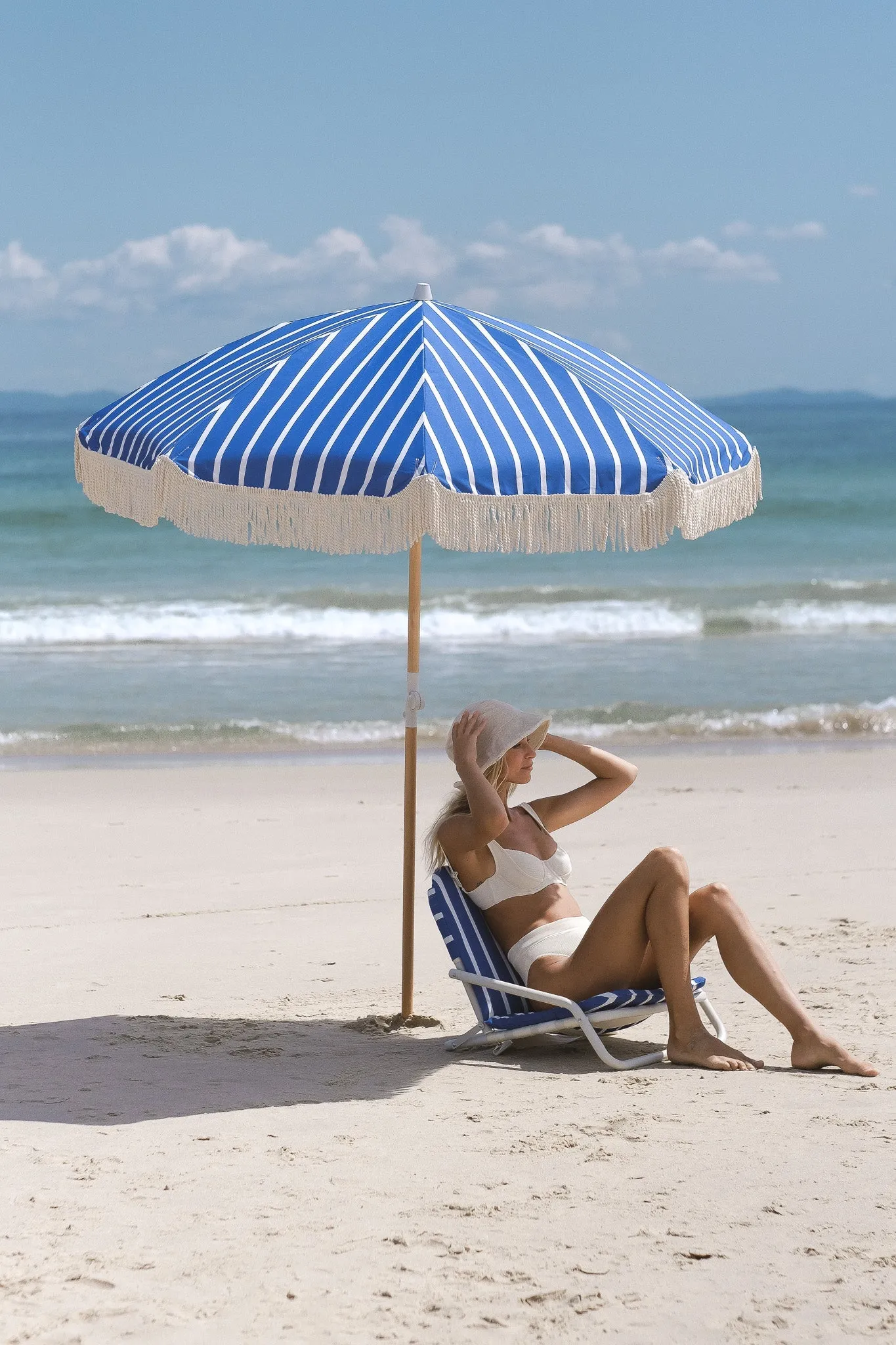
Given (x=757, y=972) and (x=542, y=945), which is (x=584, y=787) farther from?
(x=757, y=972)

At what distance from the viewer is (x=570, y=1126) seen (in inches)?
148

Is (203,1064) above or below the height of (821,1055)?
below

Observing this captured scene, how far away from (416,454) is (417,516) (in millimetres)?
176

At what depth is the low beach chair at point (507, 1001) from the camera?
13.9 ft

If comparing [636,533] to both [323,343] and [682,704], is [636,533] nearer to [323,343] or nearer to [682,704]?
[323,343]

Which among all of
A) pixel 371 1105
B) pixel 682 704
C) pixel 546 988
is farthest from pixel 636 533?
pixel 682 704

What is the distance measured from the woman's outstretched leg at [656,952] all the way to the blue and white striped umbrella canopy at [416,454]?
1.02 m

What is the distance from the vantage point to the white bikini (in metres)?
4.43

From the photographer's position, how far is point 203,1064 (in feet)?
14.5

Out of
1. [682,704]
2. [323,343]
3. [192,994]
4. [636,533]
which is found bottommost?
[192,994]

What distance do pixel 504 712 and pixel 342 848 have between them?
143 inches

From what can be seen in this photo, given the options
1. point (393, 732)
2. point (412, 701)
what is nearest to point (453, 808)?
point (412, 701)

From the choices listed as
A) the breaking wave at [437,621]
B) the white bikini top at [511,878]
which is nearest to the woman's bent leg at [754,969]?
the white bikini top at [511,878]

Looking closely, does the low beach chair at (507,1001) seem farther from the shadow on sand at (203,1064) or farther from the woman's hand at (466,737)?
the woman's hand at (466,737)
